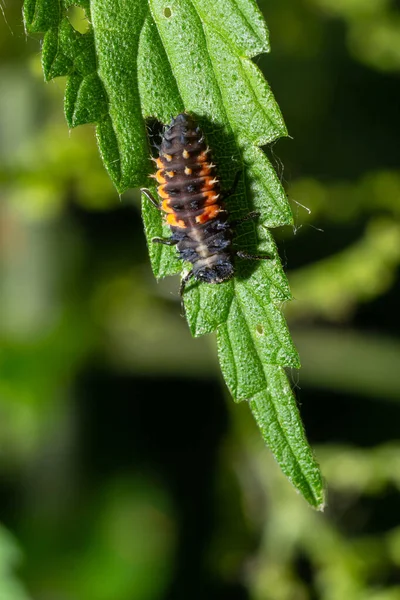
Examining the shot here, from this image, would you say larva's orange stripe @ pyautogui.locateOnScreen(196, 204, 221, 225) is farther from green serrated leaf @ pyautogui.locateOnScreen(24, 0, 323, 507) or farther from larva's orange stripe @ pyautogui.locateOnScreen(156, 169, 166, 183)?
larva's orange stripe @ pyautogui.locateOnScreen(156, 169, 166, 183)

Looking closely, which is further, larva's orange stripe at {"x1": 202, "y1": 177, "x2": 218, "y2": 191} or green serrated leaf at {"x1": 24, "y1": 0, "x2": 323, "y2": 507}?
larva's orange stripe at {"x1": 202, "y1": 177, "x2": 218, "y2": 191}

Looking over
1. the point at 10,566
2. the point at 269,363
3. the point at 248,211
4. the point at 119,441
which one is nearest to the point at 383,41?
the point at 248,211

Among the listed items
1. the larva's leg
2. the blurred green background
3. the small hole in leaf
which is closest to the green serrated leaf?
the small hole in leaf

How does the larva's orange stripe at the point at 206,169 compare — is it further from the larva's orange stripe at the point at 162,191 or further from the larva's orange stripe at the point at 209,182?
the larva's orange stripe at the point at 162,191

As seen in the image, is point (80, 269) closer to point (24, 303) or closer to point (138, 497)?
point (24, 303)

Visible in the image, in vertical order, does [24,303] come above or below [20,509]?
above

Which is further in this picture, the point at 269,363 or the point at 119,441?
the point at 119,441

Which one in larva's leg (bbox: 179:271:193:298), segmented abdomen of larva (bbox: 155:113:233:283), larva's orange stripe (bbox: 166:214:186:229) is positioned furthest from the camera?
larva's leg (bbox: 179:271:193:298)
